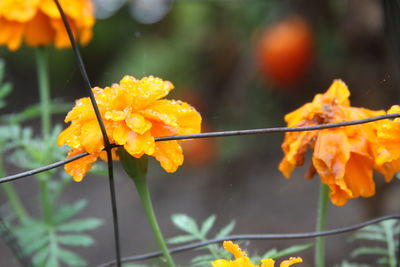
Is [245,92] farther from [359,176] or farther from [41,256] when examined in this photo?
[359,176]

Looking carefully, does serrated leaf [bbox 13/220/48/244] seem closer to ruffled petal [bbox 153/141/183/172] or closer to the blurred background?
ruffled petal [bbox 153/141/183/172]

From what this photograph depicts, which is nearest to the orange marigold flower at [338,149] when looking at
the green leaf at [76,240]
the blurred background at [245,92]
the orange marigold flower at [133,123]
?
the orange marigold flower at [133,123]

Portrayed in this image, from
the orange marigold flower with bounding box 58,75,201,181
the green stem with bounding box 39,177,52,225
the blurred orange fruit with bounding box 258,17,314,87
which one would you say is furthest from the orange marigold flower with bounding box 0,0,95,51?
the blurred orange fruit with bounding box 258,17,314,87

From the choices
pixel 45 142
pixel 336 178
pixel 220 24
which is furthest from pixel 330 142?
pixel 220 24

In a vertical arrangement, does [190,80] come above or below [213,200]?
above

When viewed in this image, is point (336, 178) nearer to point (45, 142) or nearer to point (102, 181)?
point (45, 142)

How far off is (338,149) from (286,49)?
1.73m

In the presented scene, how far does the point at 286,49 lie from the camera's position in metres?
2.20

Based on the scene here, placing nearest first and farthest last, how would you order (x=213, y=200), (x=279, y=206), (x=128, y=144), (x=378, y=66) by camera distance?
(x=128, y=144) < (x=378, y=66) < (x=279, y=206) < (x=213, y=200)

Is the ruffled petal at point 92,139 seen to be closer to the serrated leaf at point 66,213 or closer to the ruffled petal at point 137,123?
the ruffled petal at point 137,123

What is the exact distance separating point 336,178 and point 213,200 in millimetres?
1707

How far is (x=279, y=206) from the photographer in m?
2.04

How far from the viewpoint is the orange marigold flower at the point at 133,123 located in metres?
0.47

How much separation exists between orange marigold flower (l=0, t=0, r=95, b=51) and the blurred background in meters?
0.85
